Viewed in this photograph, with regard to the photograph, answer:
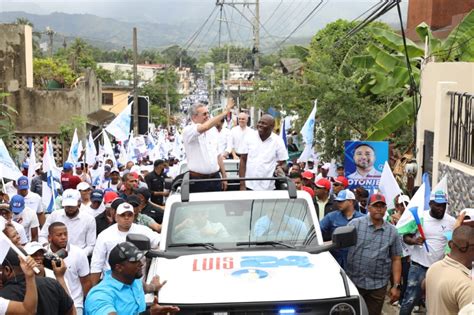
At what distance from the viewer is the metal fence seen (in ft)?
41.4

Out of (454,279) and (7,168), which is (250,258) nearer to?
(454,279)

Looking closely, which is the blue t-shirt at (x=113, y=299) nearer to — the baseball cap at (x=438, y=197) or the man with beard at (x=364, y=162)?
the baseball cap at (x=438, y=197)

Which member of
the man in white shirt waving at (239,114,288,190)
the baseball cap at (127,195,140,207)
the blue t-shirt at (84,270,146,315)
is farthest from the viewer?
the man in white shirt waving at (239,114,288,190)

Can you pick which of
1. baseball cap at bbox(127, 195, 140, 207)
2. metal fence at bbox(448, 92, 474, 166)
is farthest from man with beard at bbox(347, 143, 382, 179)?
baseball cap at bbox(127, 195, 140, 207)

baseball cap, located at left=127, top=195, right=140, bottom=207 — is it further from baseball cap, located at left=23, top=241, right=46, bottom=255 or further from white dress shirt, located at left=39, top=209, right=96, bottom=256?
baseball cap, located at left=23, top=241, right=46, bottom=255

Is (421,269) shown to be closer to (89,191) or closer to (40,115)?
(89,191)

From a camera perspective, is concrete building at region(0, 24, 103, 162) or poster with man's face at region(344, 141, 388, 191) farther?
concrete building at region(0, 24, 103, 162)

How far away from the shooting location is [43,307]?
17.3 ft

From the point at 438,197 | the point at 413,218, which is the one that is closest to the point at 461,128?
the point at 413,218

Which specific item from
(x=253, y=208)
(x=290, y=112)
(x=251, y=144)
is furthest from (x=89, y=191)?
(x=290, y=112)

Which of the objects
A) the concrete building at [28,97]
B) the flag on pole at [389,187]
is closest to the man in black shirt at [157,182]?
the flag on pole at [389,187]

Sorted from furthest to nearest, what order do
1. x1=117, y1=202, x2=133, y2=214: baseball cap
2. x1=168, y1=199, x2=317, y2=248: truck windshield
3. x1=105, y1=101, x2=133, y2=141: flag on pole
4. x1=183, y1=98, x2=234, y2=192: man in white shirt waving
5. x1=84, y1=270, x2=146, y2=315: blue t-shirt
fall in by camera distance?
1. x1=105, y1=101, x2=133, y2=141: flag on pole
2. x1=183, y1=98, x2=234, y2=192: man in white shirt waving
3. x1=117, y1=202, x2=133, y2=214: baseball cap
4. x1=168, y1=199, x2=317, y2=248: truck windshield
5. x1=84, y1=270, x2=146, y2=315: blue t-shirt

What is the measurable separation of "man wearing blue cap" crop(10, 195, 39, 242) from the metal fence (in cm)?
676

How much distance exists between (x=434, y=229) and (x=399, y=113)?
9.28m
